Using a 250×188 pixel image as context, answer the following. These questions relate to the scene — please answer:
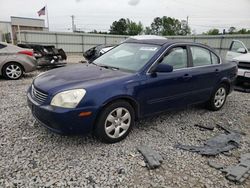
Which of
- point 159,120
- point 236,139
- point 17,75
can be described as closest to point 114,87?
point 159,120

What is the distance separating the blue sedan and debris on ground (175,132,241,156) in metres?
0.85

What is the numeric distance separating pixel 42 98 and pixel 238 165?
2.84 m

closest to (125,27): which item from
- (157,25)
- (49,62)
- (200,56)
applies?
(157,25)

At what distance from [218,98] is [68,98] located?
358 cm

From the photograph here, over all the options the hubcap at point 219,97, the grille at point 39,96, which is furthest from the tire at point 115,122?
the hubcap at point 219,97

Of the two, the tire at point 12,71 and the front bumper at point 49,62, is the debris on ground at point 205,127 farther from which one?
the front bumper at point 49,62

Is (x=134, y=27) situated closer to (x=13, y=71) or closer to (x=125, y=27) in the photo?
(x=125, y=27)

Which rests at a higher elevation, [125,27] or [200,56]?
[125,27]

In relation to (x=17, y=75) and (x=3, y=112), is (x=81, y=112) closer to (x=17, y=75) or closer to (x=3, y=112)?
(x=3, y=112)

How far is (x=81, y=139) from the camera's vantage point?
3.52 m

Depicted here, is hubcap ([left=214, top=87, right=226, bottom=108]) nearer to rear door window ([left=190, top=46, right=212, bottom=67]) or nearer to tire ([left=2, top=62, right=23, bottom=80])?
rear door window ([left=190, top=46, right=212, bottom=67])

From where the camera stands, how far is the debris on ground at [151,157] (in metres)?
2.91

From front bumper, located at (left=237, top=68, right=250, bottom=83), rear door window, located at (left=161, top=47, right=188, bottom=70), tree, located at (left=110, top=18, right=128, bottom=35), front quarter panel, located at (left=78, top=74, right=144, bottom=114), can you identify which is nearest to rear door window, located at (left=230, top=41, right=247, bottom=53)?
front bumper, located at (left=237, top=68, right=250, bottom=83)

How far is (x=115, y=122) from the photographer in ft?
11.0
